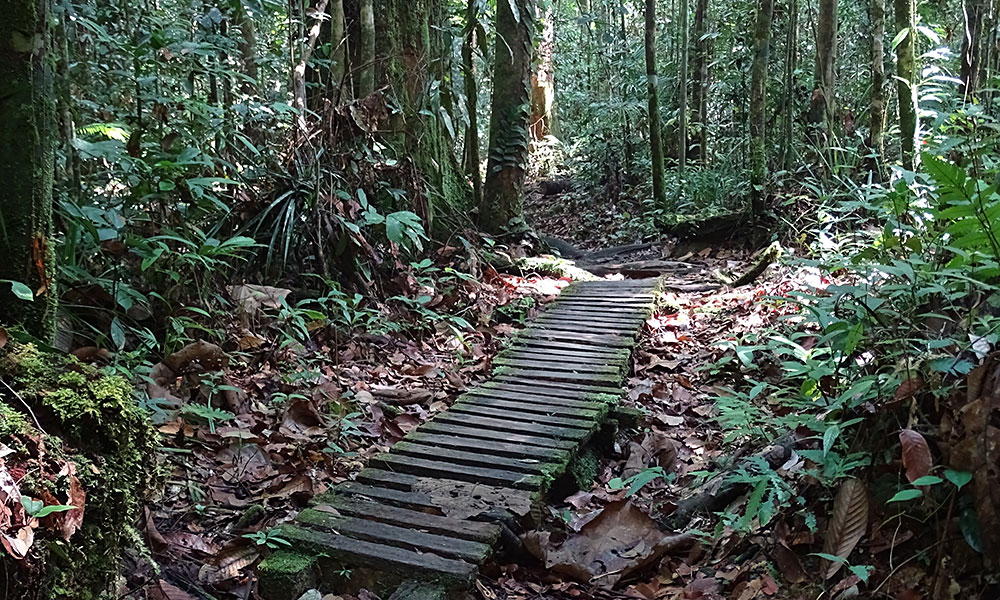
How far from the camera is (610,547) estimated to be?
3139mm

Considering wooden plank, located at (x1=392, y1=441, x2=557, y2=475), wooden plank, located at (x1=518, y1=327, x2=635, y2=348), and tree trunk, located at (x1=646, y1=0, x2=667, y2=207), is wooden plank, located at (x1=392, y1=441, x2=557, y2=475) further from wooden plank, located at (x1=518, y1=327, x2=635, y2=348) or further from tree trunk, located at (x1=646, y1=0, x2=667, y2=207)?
tree trunk, located at (x1=646, y1=0, x2=667, y2=207)

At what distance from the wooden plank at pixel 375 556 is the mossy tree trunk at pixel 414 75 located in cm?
490

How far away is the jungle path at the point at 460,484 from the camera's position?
2678mm

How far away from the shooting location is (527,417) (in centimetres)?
421

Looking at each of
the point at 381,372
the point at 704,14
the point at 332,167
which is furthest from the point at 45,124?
the point at 704,14

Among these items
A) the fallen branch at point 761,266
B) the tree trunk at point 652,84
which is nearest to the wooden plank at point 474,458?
the fallen branch at point 761,266

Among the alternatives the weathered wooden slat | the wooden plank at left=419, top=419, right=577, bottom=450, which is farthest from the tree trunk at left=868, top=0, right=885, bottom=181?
the weathered wooden slat

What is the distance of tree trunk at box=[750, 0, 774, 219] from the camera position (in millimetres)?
8242

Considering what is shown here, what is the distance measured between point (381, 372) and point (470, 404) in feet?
2.85

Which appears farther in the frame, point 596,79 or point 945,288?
point 596,79

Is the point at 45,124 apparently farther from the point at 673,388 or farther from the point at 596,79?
the point at 596,79

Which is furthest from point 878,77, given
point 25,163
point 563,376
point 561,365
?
point 25,163

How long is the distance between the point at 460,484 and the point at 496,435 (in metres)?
0.60

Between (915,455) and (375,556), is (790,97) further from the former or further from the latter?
(375,556)
